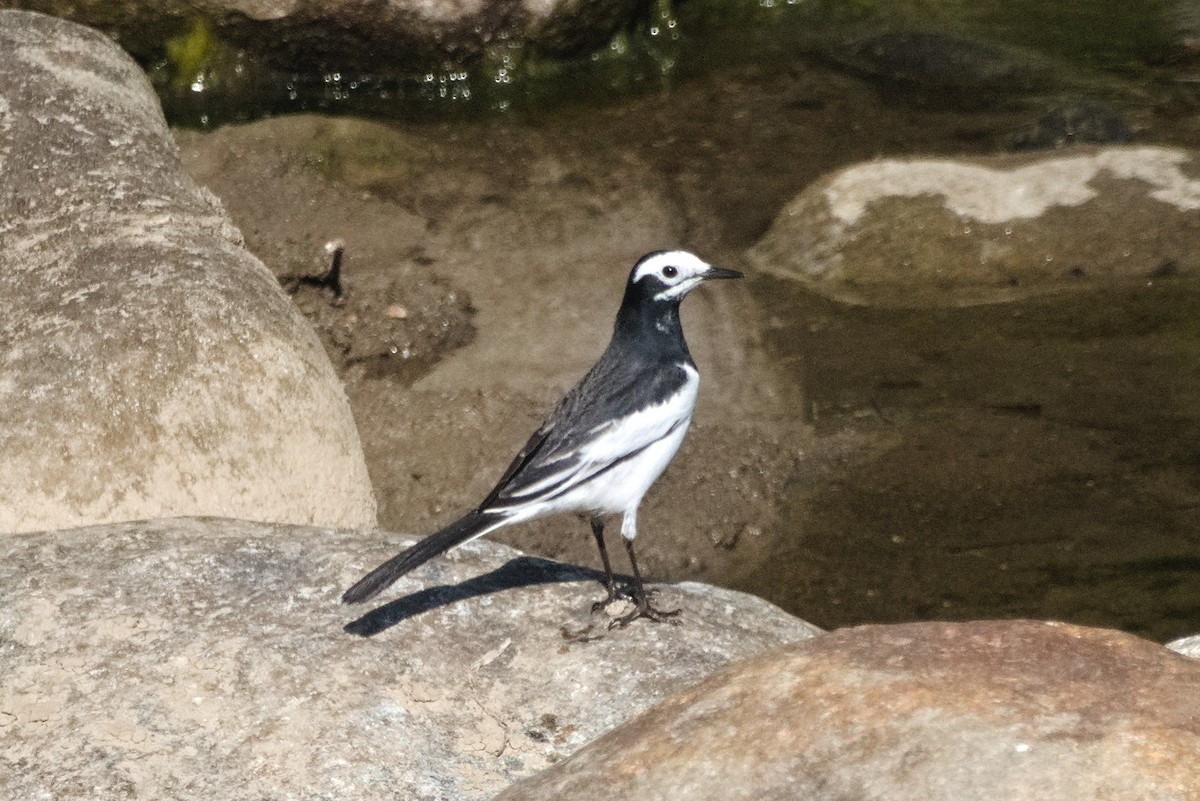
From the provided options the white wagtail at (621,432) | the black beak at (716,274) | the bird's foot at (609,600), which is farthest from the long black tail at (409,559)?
the black beak at (716,274)

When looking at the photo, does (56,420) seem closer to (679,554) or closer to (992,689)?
(679,554)

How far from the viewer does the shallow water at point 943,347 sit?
21.6 feet

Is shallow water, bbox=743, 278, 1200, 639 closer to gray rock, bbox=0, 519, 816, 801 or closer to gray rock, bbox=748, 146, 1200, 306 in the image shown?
gray rock, bbox=748, 146, 1200, 306

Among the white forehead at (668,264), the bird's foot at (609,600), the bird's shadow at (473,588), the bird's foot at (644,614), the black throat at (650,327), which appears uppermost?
the white forehead at (668,264)

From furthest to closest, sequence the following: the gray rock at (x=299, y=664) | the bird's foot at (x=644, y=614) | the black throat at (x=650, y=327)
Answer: the black throat at (x=650, y=327)
the bird's foot at (x=644, y=614)
the gray rock at (x=299, y=664)

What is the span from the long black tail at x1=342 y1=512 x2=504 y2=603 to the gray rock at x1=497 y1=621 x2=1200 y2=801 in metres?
0.96

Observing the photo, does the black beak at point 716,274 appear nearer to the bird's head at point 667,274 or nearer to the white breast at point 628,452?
the bird's head at point 667,274

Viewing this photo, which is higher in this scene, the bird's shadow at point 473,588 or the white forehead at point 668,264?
the white forehead at point 668,264

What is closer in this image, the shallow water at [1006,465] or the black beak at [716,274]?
the black beak at [716,274]

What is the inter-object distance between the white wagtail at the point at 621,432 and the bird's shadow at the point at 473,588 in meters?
0.19

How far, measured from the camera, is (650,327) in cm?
564

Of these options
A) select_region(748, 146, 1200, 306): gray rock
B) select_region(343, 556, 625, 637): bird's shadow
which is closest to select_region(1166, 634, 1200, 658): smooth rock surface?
select_region(343, 556, 625, 637): bird's shadow

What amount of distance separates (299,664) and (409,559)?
45cm

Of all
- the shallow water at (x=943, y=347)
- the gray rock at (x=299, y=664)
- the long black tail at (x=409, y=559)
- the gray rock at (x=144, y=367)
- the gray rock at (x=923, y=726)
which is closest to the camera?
the gray rock at (x=923, y=726)
